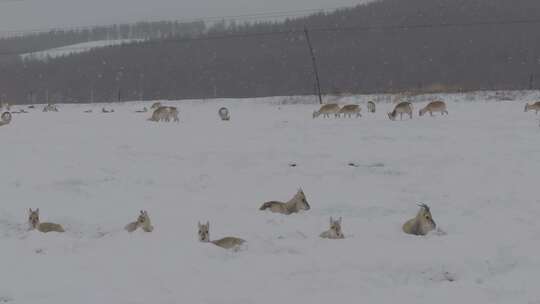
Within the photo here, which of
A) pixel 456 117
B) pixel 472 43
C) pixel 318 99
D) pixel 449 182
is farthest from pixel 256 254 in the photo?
pixel 472 43

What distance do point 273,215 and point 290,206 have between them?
45 cm

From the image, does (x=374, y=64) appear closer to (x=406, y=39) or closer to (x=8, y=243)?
(x=406, y=39)

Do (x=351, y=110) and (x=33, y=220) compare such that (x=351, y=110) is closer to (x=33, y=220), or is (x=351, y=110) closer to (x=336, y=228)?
(x=336, y=228)

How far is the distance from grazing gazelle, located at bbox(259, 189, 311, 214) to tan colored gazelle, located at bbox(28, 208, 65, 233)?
3.99 metres

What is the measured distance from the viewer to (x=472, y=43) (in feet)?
375

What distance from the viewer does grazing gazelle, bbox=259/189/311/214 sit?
40.5ft

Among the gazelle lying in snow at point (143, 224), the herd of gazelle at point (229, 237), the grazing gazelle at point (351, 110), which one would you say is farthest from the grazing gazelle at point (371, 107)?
the gazelle lying in snow at point (143, 224)

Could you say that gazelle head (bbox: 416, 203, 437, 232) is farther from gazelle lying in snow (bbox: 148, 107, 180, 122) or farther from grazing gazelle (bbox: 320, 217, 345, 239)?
gazelle lying in snow (bbox: 148, 107, 180, 122)

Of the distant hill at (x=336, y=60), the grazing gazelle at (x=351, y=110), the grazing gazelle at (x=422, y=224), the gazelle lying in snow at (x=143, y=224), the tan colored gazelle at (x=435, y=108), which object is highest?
the distant hill at (x=336, y=60)

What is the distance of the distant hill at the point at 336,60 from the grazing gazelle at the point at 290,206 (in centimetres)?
7668

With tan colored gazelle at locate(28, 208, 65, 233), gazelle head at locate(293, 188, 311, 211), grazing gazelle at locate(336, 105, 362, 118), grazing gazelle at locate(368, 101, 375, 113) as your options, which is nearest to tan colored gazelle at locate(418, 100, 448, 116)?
grazing gazelle at locate(336, 105, 362, 118)

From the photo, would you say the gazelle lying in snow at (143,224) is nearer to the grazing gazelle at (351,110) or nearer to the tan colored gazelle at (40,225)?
the tan colored gazelle at (40,225)

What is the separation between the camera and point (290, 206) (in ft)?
40.8

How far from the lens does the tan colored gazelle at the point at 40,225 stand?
11.0 meters
